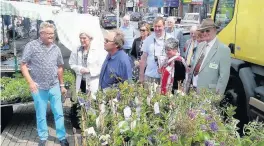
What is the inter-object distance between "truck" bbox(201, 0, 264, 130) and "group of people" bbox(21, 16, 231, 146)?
0.51m

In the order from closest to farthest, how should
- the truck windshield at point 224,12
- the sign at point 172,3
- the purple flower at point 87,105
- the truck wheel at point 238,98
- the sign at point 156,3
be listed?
the purple flower at point 87,105 < the truck wheel at point 238,98 < the truck windshield at point 224,12 < the sign at point 172,3 < the sign at point 156,3

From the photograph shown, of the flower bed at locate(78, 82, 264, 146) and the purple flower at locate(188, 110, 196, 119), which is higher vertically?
the purple flower at locate(188, 110, 196, 119)

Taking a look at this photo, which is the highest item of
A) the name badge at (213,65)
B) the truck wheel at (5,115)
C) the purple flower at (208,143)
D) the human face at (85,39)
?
the human face at (85,39)

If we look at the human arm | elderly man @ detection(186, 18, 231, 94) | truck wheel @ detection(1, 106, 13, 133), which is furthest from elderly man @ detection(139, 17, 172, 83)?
truck wheel @ detection(1, 106, 13, 133)

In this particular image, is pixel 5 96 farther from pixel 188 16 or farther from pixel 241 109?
pixel 188 16

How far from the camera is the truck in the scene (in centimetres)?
463

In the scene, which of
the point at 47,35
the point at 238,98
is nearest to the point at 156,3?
the point at 238,98

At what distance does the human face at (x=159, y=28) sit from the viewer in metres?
5.34

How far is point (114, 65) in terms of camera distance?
4.25 metres

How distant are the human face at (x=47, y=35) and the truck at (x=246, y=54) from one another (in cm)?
254

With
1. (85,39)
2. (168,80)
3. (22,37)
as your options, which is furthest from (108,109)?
(22,37)

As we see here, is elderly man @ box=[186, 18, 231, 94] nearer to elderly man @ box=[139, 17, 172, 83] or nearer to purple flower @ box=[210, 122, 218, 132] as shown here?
elderly man @ box=[139, 17, 172, 83]

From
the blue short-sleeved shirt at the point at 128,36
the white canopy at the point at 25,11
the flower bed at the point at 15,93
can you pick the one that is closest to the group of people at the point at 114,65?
the flower bed at the point at 15,93

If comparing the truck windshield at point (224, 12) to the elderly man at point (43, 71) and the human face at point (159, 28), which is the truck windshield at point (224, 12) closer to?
the human face at point (159, 28)
